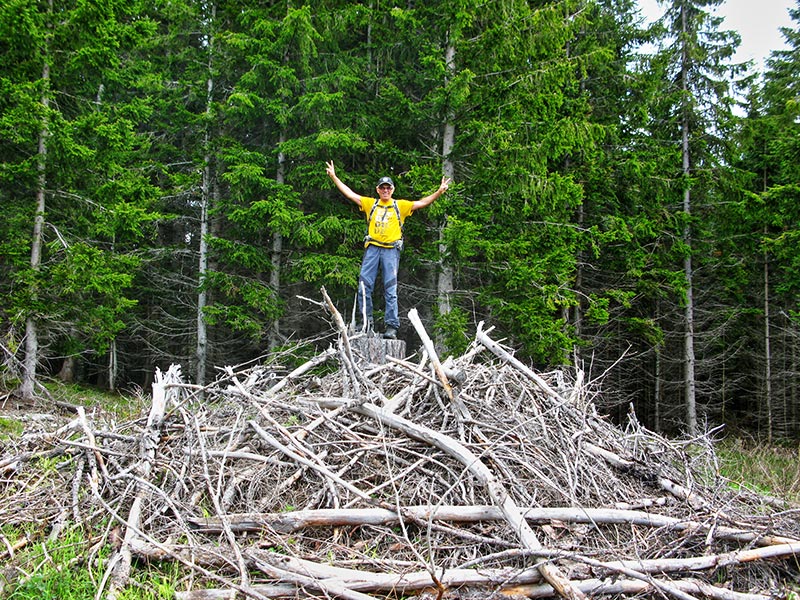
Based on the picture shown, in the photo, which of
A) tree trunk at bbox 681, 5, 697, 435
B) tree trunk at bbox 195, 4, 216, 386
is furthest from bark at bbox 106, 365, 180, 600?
tree trunk at bbox 681, 5, 697, 435

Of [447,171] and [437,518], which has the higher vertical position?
[447,171]

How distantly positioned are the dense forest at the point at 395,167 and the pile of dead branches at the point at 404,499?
147 inches

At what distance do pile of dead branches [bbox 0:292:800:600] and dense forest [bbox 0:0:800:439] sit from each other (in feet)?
12.2

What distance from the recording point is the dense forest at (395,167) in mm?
9641

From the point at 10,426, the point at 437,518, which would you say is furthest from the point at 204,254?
the point at 437,518

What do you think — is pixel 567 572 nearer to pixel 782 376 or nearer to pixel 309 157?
pixel 309 157

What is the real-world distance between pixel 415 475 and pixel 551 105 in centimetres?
949

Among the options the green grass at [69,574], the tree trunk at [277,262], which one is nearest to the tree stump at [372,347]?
the green grass at [69,574]

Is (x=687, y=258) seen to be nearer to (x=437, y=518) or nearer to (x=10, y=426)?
(x=437, y=518)

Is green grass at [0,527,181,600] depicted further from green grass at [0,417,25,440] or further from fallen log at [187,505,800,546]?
green grass at [0,417,25,440]

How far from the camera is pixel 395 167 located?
13.2 metres

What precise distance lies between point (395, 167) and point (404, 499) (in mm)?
10550

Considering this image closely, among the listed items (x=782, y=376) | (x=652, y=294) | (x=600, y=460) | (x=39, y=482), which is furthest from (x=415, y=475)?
(x=782, y=376)

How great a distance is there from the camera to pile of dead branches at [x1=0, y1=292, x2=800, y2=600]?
9.90 ft
